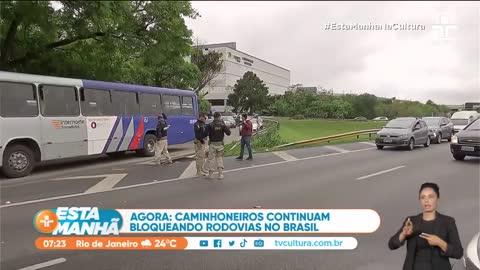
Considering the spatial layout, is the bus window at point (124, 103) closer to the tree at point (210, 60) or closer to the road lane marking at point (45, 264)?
the tree at point (210, 60)

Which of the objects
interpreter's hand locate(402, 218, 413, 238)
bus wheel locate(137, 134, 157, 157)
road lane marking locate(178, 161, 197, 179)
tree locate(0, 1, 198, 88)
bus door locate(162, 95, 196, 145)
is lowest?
road lane marking locate(178, 161, 197, 179)

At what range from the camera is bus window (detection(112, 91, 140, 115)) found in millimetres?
15367

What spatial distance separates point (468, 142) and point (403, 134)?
528cm

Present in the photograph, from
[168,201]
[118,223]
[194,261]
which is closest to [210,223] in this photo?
[118,223]

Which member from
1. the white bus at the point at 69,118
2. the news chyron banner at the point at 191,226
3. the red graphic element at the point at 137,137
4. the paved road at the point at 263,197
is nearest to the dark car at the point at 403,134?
the paved road at the point at 263,197

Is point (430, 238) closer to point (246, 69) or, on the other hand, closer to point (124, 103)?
point (246, 69)

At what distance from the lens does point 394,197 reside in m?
8.29

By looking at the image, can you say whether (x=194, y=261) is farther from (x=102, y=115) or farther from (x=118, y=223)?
(x=102, y=115)

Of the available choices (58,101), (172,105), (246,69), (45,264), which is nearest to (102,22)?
(246,69)

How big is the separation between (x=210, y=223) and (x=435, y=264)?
1.61m

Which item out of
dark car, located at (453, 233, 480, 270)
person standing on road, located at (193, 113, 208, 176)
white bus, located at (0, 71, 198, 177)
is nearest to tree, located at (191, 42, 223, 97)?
person standing on road, located at (193, 113, 208, 176)

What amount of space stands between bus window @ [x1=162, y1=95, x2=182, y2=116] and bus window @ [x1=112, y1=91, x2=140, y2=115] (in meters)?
1.91

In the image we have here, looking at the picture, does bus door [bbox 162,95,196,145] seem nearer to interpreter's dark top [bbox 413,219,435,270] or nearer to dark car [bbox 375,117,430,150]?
dark car [bbox 375,117,430,150]

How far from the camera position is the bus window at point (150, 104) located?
16875mm
